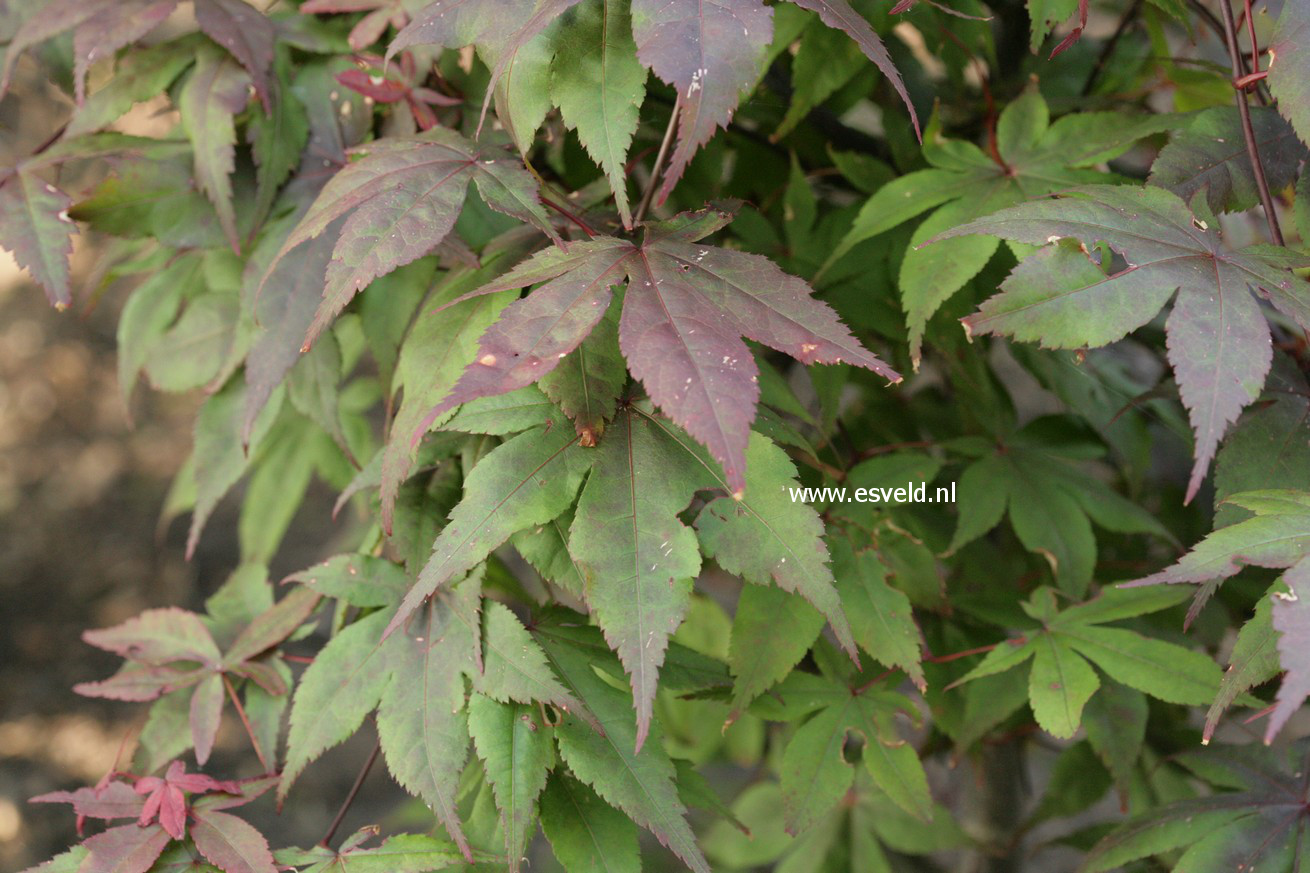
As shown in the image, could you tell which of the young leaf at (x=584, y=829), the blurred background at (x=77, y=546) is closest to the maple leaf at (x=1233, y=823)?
the young leaf at (x=584, y=829)

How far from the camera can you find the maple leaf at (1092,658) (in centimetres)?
74

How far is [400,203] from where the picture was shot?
632 mm

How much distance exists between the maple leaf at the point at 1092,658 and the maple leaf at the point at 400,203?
1.65 ft

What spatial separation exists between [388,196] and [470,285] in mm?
100

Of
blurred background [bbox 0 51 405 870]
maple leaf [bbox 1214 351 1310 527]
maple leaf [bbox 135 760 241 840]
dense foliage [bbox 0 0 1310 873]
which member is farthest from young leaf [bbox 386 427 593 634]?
blurred background [bbox 0 51 405 870]

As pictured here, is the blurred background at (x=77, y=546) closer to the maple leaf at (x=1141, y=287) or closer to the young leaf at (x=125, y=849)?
the young leaf at (x=125, y=849)

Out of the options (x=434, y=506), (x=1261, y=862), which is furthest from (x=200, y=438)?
(x=1261, y=862)

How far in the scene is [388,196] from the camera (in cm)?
63

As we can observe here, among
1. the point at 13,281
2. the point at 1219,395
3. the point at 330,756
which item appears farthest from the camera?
the point at 13,281

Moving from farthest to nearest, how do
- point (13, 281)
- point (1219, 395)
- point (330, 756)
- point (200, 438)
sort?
1. point (13, 281)
2. point (330, 756)
3. point (200, 438)
4. point (1219, 395)

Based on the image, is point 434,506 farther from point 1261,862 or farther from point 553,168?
point 1261,862

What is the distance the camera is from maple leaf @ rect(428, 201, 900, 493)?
517 mm

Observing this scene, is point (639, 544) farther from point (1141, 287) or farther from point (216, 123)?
point (216, 123)

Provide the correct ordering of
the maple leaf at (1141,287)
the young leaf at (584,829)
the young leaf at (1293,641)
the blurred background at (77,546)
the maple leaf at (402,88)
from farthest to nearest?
1. the blurred background at (77,546)
2. the maple leaf at (402,88)
3. the young leaf at (584,829)
4. the maple leaf at (1141,287)
5. the young leaf at (1293,641)
